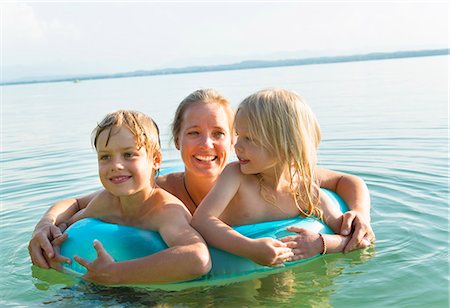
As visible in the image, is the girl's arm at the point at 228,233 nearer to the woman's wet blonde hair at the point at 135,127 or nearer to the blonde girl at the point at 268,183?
the blonde girl at the point at 268,183

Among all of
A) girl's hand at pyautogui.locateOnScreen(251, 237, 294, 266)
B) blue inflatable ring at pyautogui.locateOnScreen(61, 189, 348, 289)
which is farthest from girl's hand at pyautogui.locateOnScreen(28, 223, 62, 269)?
girl's hand at pyautogui.locateOnScreen(251, 237, 294, 266)

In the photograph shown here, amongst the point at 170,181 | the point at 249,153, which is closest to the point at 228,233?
the point at 249,153

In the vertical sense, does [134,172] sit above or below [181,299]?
above

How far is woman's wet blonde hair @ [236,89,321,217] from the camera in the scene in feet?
12.7

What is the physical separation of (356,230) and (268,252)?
0.76 meters

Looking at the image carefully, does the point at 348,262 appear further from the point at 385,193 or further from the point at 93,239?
the point at 385,193

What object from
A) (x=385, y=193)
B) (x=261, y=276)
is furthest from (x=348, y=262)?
(x=385, y=193)

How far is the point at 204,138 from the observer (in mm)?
4281

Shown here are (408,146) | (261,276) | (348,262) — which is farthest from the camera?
(408,146)

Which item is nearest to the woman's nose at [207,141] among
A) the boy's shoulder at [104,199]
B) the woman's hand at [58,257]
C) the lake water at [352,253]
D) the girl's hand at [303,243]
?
the boy's shoulder at [104,199]

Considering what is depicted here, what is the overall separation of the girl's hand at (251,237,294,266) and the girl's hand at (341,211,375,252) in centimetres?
54

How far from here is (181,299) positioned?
370 centimetres

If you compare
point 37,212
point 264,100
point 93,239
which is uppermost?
point 264,100

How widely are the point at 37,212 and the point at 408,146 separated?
5.57 m
